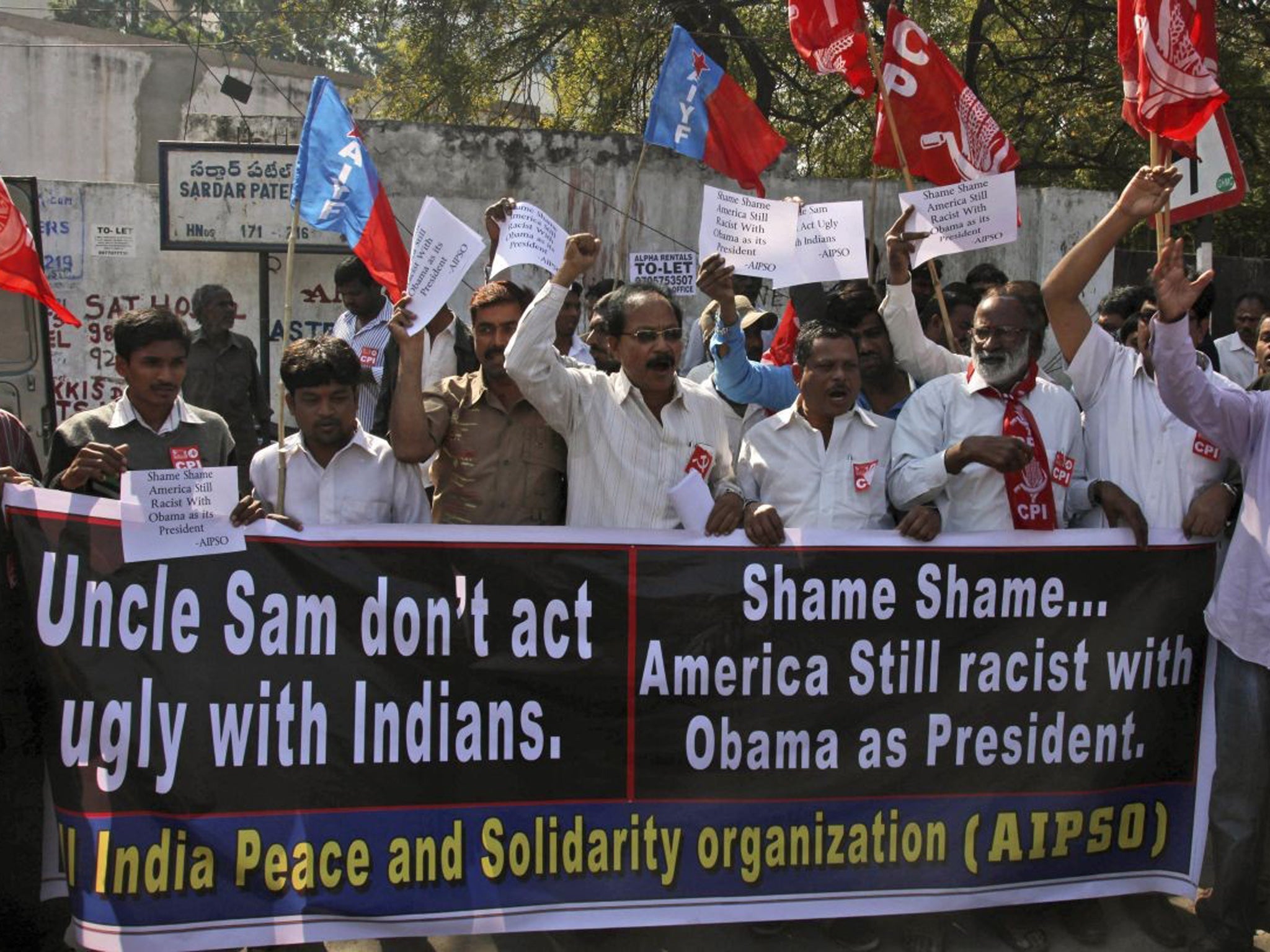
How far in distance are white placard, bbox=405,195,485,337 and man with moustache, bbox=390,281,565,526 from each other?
229 mm

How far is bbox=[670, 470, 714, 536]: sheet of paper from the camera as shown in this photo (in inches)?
153

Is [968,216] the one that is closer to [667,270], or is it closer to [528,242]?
[528,242]

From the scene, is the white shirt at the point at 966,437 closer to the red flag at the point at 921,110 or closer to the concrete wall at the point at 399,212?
the red flag at the point at 921,110

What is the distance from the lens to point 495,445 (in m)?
4.12

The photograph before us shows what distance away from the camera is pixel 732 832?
3871mm

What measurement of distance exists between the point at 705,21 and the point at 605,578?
34.3 ft

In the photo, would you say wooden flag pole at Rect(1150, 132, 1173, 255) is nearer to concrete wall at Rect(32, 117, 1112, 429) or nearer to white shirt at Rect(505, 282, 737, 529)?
white shirt at Rect(505, 282, 737, 529)

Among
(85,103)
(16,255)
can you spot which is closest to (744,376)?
(16,255)

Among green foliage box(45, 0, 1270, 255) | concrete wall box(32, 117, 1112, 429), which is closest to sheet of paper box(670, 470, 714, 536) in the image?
concrete wall box(32, 117, 1112, 429)

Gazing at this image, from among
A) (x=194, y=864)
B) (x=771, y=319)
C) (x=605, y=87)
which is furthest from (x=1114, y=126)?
(x=194, y=864)

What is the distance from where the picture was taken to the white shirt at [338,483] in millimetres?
3932

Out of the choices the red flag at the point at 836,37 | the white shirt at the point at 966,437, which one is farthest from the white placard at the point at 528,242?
the red flag at the point at 836,37

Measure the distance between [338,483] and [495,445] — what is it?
0.49 meters

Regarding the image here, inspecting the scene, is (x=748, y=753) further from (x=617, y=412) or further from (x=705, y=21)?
(x=705, y=21)
